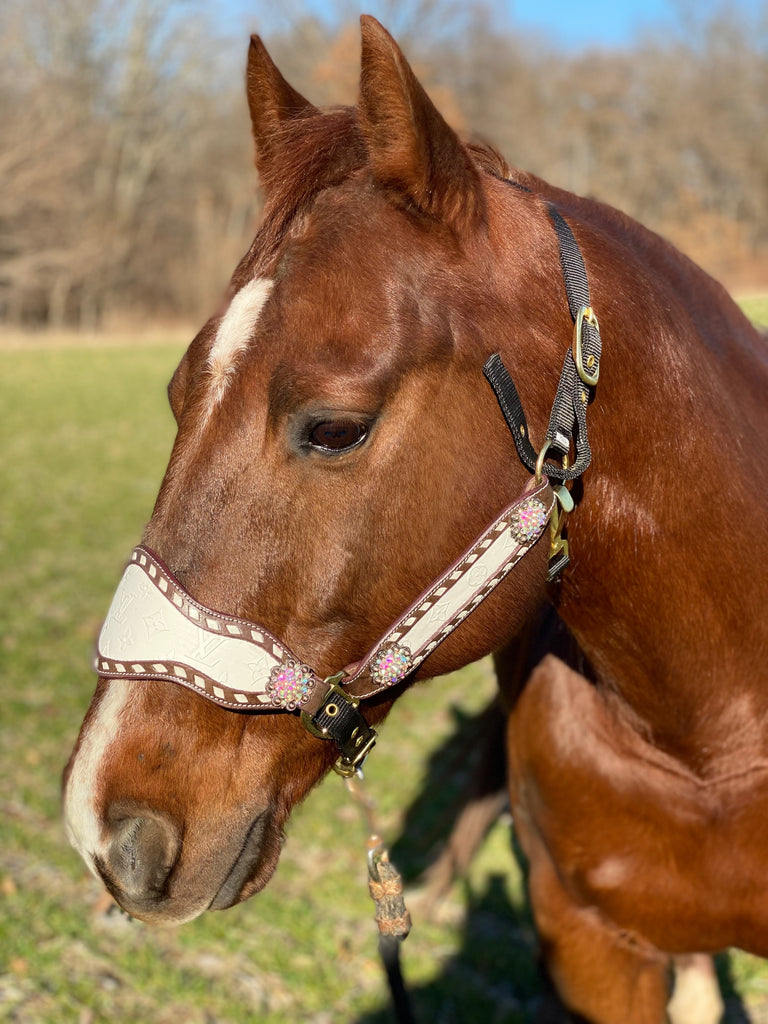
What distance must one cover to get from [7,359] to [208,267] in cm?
1306

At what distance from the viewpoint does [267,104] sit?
1904mm

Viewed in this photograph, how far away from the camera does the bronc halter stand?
1490 millimetres

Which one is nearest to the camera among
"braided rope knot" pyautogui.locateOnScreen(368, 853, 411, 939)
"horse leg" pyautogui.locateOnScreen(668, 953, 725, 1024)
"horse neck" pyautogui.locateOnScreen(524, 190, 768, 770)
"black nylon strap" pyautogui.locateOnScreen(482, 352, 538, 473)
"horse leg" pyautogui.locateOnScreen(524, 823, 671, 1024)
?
"black nylon strap" pyautogui.locateOnScreen(482, 352, 538, 473)

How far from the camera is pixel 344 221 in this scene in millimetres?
1528

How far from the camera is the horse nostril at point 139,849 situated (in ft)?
4.99

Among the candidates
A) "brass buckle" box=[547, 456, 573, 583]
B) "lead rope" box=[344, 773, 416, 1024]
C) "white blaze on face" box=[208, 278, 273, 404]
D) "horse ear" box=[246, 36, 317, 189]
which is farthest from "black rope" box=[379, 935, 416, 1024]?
"horse ear" box=[246, 36, 317, 189]

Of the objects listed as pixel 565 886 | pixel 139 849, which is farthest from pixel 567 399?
pixel 565 886

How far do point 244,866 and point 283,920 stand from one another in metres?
2.49

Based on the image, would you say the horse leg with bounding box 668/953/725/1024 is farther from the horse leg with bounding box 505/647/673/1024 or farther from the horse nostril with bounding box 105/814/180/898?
the horse nostril with bounding box 105/814/180/898

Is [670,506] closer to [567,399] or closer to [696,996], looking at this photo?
[567,399]

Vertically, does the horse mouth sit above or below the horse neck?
below

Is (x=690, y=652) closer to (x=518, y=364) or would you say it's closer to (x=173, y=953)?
(x=518, y=364)

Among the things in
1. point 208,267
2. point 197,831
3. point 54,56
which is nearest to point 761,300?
point 197,831

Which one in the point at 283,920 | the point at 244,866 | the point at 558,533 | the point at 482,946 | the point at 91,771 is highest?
the point at 558,533
